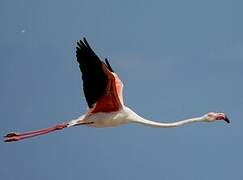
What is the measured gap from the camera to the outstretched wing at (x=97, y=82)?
24.1m

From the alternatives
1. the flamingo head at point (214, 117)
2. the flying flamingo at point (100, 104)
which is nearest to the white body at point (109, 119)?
the flying flamingo at point (100, 104)

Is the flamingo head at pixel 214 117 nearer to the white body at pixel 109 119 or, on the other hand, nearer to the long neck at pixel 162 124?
the long neck at pixel 162 124

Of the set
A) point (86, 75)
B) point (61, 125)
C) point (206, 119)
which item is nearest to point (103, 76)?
point (86, 75)

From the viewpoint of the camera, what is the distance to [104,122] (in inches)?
1007

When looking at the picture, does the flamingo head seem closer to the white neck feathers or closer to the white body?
the white neck feathers

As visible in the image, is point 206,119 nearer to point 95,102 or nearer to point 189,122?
point 189,122

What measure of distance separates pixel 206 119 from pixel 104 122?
3229 mm

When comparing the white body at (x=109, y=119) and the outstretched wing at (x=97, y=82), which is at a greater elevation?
the outstretched wing at (x=97, y=82)

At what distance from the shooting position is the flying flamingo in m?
24.3

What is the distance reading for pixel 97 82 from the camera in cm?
2475

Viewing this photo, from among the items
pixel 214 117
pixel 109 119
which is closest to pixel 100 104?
pixel 109 119

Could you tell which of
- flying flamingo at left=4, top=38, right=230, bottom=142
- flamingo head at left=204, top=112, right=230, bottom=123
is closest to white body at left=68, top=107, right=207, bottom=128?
flying flamingo at left=4, top=38, right=230, bottom=142

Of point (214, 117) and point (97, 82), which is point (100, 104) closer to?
point (97, 82)

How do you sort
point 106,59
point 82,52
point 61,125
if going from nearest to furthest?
point 82,52 < point 61,125 < point 106,59
